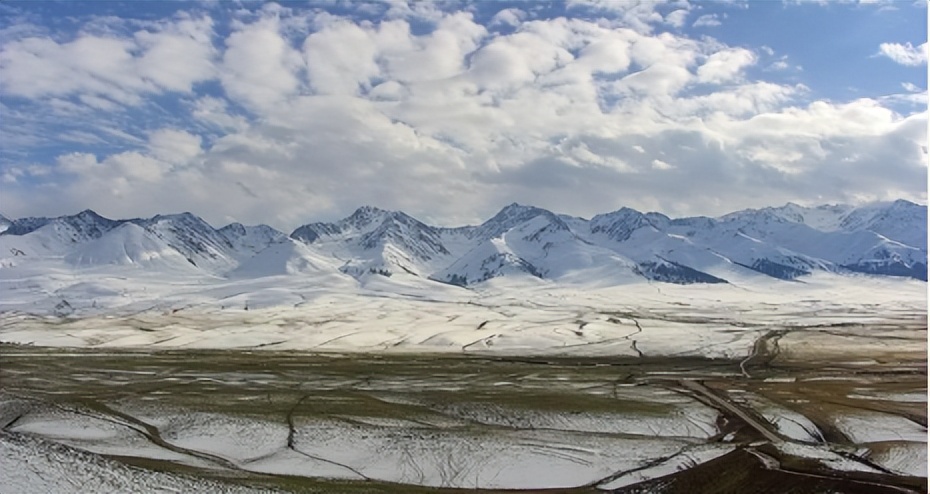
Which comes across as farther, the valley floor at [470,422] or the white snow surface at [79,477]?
the valley floor at [470,422]

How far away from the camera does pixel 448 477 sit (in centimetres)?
3509

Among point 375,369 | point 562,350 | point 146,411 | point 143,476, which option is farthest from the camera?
point 562,350

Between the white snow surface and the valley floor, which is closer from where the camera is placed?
the white snow surface

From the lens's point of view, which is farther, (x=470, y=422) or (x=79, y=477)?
(x=470, y=422)

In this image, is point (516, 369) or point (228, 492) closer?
point (228, 492)

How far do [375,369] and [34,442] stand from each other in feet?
159

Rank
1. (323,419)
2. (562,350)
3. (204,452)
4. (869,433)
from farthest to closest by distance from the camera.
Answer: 1. (562,350)
2. (323,419)
3. (869,433)
4. (204,452)

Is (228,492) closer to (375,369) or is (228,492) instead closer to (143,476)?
(143,476)

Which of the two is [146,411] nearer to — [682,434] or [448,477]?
[448,477]

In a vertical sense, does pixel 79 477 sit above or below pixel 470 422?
above

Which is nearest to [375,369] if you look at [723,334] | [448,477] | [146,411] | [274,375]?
[274,375]

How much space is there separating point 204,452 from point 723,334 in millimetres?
121160

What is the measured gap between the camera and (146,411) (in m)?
52.9

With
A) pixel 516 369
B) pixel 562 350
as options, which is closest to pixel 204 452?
pixel 516 369
